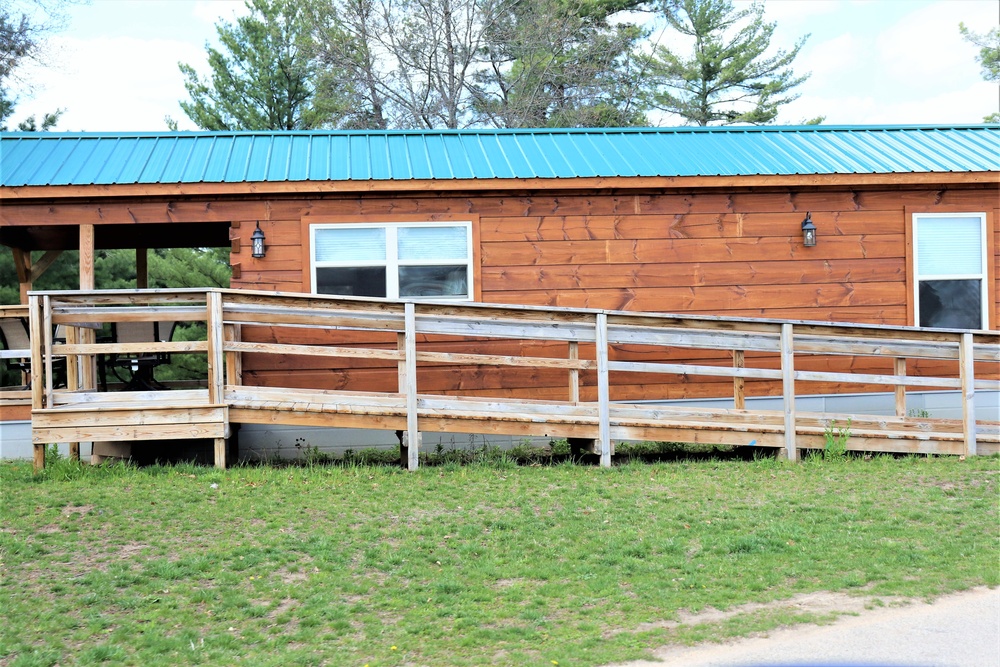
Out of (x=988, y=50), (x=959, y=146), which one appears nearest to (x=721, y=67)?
(x=988, y=50)

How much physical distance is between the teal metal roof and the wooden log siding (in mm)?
1605

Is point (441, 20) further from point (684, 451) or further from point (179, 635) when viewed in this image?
point (179, 635)

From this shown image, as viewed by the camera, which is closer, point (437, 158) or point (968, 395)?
point (968, 395)

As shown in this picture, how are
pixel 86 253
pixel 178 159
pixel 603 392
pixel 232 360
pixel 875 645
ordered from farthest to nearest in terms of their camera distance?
1. pixel 178 159
2. pixel 86 253
3. pixel 232 360
4. pixel 603 392
5. pixel 875 645

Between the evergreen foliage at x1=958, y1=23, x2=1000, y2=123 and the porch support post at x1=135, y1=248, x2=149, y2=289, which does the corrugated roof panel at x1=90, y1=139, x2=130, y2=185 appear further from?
the evergreen foliage at x1=958, y1=23, x2=1000, y2=123

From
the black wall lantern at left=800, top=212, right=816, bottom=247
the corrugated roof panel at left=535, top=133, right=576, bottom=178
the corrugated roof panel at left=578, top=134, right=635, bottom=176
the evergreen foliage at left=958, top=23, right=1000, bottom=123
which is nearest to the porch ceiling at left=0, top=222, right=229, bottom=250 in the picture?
the corrugated roof panel at left=535, top=133, right=576, bottom=178

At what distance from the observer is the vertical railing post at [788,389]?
28.4 ft

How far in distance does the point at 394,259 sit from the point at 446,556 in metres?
4.50

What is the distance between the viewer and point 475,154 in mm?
10188

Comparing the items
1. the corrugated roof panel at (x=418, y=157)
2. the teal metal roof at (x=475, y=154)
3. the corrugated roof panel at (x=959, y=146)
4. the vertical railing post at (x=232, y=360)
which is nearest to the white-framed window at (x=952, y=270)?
the corrugated roof panel at (x=959, y=146)

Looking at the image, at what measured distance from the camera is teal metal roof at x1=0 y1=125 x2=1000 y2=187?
9359mm

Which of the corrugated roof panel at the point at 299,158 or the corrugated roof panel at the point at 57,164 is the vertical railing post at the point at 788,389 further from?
the corrugated roof panel at the point at 57,164

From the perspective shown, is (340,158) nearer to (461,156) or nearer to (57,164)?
(461,156)

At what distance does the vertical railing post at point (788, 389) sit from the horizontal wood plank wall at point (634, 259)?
1.21 m
